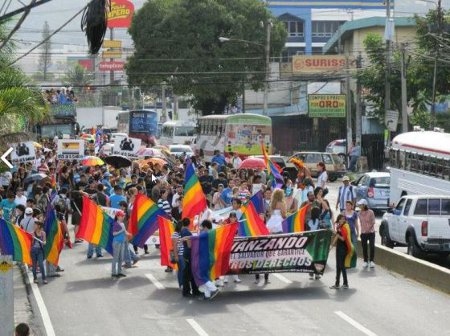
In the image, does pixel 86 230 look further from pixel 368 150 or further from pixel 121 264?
pixel 368 150

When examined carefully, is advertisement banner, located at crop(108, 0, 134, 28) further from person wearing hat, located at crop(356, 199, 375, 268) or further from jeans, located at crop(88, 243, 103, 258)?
person wearing hat, located at crop(356, 199, 375, 268)

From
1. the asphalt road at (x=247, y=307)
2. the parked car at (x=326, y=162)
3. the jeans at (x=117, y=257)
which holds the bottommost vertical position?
the parked car at (x=326, y=162)

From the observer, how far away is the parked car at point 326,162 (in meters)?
52.1

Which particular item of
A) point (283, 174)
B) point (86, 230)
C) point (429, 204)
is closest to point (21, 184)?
point (283, 174)

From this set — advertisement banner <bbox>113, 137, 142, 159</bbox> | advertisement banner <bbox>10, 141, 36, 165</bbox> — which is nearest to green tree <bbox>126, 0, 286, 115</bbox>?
advertisement banner <bbox>113, 137, 142, 159</bbox>

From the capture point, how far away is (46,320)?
1794 cm

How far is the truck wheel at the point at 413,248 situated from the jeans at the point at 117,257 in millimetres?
6049

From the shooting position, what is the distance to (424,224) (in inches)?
934

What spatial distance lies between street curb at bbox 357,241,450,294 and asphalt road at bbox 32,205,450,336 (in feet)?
0.61

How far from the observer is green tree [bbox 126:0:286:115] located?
73500 mm

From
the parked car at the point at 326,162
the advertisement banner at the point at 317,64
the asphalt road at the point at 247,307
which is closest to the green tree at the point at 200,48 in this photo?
the advertisement banner at the point at 317,64

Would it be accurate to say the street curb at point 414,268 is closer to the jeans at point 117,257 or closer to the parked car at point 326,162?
the jeans at point 117,257

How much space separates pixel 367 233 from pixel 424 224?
1.72 meters

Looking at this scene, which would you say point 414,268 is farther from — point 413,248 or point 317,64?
point 317,64
